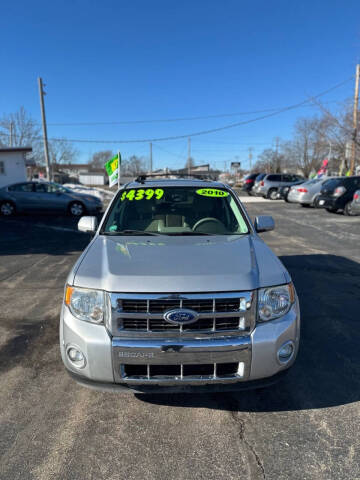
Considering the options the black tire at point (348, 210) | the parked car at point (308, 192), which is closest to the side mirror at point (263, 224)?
the black tire at point (348, 210)

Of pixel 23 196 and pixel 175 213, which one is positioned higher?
pixel 175 213

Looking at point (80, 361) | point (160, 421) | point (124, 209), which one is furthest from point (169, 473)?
point (124, 209)

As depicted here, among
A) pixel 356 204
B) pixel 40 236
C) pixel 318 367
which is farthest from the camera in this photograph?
pixel 356 204

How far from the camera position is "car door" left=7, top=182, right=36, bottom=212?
14.5 meters

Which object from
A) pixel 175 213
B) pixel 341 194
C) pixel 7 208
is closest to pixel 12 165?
pixel 7 208

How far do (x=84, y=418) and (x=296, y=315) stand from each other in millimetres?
1749

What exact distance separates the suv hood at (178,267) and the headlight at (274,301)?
0.05 m

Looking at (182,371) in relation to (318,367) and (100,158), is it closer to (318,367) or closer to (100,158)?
(318,367)

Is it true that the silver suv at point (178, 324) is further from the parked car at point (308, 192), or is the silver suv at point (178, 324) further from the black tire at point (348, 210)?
the parked car at point (308, 192)

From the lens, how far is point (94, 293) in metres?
2.33

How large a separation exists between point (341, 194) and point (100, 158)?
3878 inches

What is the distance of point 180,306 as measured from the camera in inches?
86.7

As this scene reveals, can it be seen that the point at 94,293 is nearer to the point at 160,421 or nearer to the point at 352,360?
the point at 160,421

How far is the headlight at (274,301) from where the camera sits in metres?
2.31
